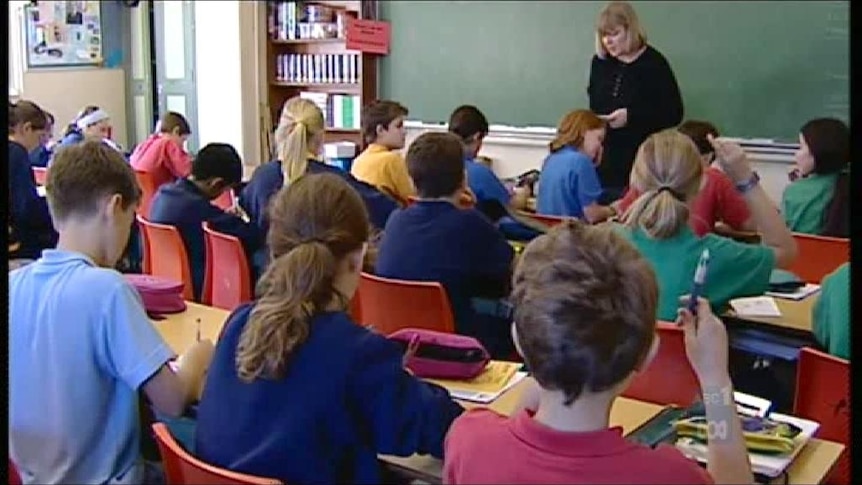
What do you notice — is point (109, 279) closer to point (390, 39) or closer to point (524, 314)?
point (524, 314)

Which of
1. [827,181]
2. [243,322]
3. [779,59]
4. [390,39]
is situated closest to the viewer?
→ [243,322]

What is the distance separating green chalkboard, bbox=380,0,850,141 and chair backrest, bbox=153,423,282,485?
13.2 ft

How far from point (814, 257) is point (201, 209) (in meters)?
2.36

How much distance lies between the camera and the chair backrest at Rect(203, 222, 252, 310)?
13.1 ft

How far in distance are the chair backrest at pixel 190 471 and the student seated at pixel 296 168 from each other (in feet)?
8.53

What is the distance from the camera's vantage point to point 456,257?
325 cm

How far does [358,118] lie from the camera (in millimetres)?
7762

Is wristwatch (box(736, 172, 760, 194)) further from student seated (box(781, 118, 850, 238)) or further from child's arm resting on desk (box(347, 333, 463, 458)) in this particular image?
child's arm resting on desk (box(347, 333, 463, 458))

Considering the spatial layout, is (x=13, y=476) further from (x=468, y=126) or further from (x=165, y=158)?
(x=165, y=158)

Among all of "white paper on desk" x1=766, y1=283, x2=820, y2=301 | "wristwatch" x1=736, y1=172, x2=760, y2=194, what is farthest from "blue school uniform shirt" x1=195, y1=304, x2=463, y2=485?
"wristwatch" x1=736, y1=172, x2=760, y2=194

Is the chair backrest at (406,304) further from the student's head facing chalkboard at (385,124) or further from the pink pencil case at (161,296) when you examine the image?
the student's head facing chalkboard at (385,124)

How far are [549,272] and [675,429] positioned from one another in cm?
66

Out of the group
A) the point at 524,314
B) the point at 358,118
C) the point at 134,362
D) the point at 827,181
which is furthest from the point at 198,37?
the point at 524,314

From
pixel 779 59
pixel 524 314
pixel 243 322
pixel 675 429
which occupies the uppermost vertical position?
pixel 779 59
